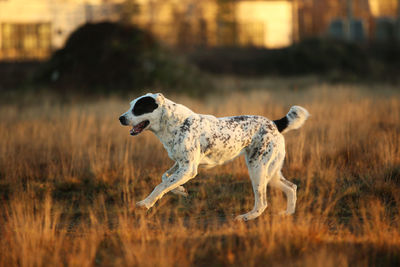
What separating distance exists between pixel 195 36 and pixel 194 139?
31329 millimetres

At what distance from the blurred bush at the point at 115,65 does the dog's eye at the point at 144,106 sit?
13709 millimetres

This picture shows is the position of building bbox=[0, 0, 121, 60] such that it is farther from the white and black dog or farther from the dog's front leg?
the dog's front leg

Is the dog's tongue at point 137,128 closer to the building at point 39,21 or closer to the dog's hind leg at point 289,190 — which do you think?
the dog's hind leg at point 289,190

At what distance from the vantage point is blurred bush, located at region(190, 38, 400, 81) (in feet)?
98.0

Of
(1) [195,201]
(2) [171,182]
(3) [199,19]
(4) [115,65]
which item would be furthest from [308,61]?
(2) [171,182]

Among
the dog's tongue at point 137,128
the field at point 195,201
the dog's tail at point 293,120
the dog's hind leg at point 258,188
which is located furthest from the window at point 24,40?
the dog's hind leg at point 258,188

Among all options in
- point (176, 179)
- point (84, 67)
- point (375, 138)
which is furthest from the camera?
point (84, 67)

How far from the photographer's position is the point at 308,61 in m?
30.9

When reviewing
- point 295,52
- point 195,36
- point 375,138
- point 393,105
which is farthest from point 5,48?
point 375,138

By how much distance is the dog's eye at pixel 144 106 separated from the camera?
582 centimetres

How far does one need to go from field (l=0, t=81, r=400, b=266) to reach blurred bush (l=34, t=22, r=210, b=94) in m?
5.99

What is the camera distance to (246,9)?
120 feet

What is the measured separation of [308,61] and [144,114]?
2628cm

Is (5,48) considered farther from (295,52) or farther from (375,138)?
(375,138)
